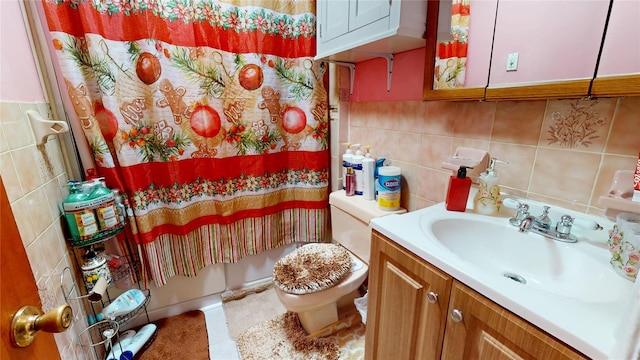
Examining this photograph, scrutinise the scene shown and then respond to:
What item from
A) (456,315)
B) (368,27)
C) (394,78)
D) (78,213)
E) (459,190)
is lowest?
(456,315)

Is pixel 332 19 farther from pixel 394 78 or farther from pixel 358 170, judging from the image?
pixel 358 170

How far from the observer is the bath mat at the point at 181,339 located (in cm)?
144

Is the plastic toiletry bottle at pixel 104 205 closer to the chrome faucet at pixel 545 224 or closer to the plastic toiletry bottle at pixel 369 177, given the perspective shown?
the plastic toiletry bottle at pixel 369 177

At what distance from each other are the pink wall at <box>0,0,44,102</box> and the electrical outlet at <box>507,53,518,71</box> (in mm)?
1591

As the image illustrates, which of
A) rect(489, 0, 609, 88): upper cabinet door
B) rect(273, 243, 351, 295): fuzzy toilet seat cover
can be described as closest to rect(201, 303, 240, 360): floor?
rect(273, 243, 351, 295): fuzzy toilet seat cover

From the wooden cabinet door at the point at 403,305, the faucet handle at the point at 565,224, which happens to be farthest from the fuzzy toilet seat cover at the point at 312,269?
the faucet handle at the point at 565,224

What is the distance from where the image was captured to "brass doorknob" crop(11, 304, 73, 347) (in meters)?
0.43

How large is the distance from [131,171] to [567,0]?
1.79m

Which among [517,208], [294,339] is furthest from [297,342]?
[517,208]

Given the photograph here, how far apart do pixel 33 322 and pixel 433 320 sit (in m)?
0.87

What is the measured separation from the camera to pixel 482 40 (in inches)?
38.6

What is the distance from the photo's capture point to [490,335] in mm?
631

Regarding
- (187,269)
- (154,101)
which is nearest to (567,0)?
(154,101)

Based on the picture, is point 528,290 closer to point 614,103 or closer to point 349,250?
point 614,103
